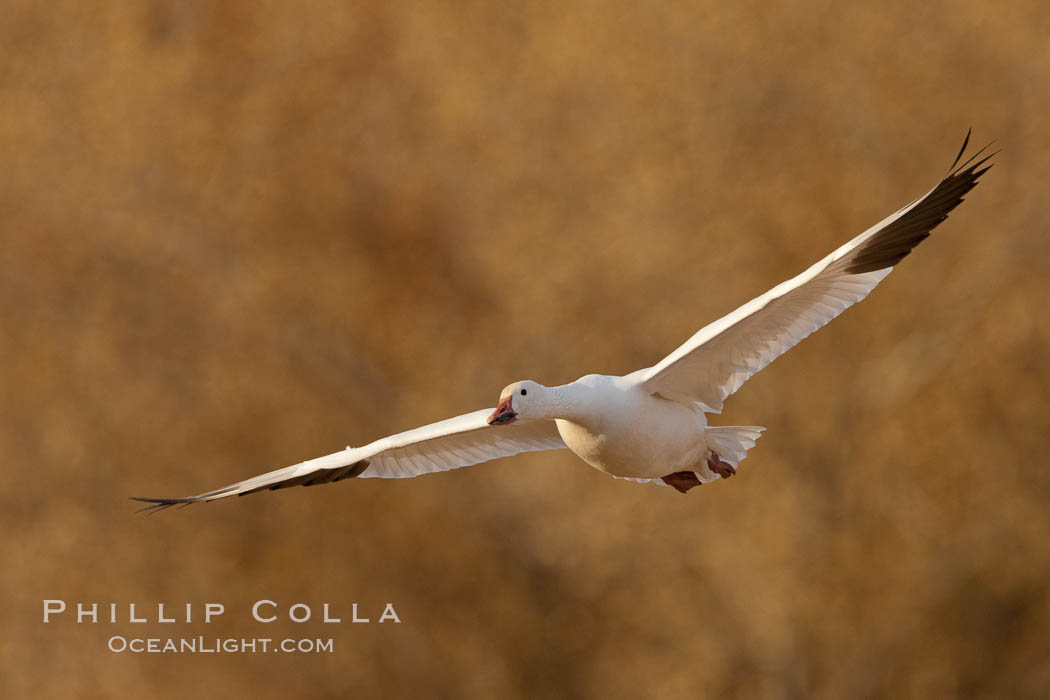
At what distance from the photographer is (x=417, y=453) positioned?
5.21 metres

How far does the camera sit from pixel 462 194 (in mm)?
8703

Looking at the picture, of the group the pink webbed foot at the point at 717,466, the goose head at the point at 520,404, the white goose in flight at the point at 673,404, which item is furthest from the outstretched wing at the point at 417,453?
the pink webbed foot at the point at 717,466

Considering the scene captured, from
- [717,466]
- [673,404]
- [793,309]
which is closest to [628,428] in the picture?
[673,404]

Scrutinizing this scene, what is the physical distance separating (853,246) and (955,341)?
4287 millimetres

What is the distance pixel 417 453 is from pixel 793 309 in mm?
1552

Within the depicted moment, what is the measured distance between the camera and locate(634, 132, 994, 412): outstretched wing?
171 inches

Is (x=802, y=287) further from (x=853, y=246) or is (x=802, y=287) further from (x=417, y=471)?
(x=417, y=471)

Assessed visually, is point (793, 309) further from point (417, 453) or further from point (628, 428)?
point (417, 453)

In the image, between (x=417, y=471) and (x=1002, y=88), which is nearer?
(x=417, y=471)

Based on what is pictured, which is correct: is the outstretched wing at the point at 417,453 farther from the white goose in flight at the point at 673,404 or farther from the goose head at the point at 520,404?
the goose head at the point at 520,404

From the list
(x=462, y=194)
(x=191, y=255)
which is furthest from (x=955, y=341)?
(x=191, y=255)

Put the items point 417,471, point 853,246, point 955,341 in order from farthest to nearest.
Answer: point 955,341
point 417,471
point 853,246

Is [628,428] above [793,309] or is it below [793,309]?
below

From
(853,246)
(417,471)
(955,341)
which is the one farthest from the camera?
(955,341)
